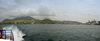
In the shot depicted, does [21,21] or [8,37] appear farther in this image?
[21,21]

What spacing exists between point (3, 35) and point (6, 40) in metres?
1.18

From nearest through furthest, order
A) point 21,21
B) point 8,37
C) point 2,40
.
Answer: point 2,40, point 8,37, point 21,21

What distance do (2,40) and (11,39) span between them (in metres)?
0.83

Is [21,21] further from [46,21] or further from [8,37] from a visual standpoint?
[8,37]

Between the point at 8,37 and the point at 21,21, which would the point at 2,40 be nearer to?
the point at 8,37

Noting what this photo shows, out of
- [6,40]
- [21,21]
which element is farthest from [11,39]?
[21,21]

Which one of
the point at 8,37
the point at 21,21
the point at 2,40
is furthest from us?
the point at 21,21

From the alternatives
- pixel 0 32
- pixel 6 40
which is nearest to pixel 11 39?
pixel 6 40

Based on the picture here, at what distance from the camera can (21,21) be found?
193 metres

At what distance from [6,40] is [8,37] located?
0.86m

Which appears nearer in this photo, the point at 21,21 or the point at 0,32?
the point at 0,32

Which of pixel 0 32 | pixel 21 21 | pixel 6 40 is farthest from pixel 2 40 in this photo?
pixel 21 21

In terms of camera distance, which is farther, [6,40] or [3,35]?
[3,35]

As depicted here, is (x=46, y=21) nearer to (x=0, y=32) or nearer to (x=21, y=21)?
(x=21, y=21)
